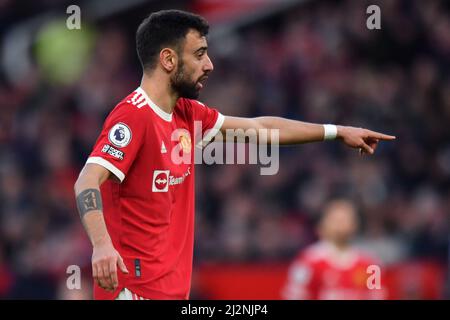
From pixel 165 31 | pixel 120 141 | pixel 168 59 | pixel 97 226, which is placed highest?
pixel 165 31

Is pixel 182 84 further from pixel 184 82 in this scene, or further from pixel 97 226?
pixel 97 226

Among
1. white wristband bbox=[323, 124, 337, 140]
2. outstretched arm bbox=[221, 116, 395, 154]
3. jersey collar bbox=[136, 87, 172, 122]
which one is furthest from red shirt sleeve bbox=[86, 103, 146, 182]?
white wristband bbox=[323, 124, 337, 140]

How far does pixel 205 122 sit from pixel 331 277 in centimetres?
377

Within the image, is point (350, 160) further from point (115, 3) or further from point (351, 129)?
point (351, 129)

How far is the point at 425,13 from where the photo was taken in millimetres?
16141

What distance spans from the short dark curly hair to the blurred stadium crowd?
19.6 ft

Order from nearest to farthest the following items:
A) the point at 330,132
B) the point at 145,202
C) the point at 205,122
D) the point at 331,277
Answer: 1. the point at 145,202
2. the point at 205,122
3. the point at 330,132
4. the point at 331,277

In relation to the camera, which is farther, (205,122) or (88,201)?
(205,122)

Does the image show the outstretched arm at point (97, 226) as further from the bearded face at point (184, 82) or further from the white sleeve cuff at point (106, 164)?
the bearded face at point (184, 82)

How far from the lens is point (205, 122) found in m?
6.43

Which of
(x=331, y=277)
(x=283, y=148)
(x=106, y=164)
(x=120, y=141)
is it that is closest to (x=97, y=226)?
(x=106, y=164)

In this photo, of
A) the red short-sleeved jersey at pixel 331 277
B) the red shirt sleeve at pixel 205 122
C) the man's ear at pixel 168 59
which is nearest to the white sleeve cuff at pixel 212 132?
the red shirt sleeve at pixel 205 122

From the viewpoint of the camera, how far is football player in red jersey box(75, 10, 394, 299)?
19.1ft
